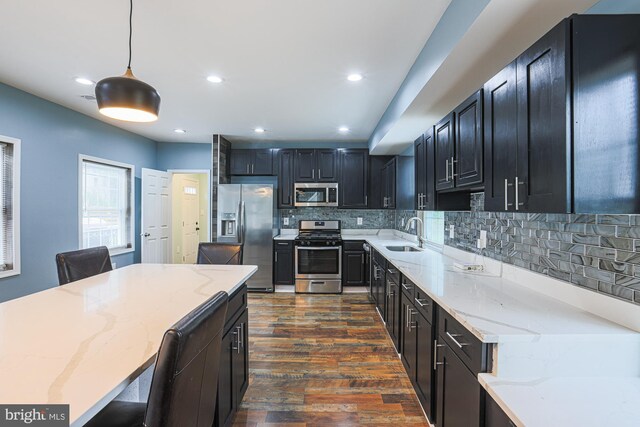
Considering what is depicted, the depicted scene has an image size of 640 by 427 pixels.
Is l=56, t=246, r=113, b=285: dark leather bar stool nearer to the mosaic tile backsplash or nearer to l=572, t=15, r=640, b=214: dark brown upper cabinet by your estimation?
l=572, t=15, r=640, b=214: dark brown upper cabinet

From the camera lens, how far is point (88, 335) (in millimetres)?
1127

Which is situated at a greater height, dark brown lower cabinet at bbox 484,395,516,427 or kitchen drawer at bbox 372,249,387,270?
kitchen drawer at bbox 372,249,387,270

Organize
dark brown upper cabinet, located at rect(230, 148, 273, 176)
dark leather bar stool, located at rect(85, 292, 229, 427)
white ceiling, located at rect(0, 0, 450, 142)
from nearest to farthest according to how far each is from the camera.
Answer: dark leather bar stool, located at rect(85, 292, 229, 427) < white ceiling, located at rect(0, 0, 450, 142) < dark brown upper cabinet, located at rect(230, 148, 273, 176)

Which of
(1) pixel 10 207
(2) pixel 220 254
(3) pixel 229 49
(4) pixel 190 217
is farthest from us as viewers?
(4) pixel 190 217

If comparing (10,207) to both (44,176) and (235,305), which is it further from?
(235,305)

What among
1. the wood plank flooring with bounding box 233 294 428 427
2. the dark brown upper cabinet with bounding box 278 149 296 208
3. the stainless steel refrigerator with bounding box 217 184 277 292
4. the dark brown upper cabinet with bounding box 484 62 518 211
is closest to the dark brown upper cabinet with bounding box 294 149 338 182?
the dark brown upper cabinet with bounding box 278 149 296 208

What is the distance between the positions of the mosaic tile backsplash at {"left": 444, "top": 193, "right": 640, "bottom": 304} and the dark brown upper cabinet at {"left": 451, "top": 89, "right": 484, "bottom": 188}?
0.42m

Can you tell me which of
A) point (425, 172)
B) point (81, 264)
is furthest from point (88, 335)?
point (425, 172)

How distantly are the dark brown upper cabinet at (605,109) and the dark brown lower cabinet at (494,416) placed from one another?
776 millimetres

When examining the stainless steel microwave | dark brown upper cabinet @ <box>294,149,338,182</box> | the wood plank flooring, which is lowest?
the wood plank flooring

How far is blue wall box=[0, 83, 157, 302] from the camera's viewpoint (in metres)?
3.14

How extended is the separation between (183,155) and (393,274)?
459 cm

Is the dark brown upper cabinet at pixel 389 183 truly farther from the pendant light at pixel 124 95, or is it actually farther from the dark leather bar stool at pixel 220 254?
the pendant light at pixel 124 95

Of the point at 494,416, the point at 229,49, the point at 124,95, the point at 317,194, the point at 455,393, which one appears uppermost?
the point at 229,49
